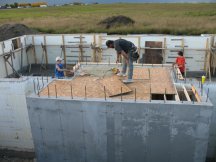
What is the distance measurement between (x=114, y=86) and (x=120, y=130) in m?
1.19

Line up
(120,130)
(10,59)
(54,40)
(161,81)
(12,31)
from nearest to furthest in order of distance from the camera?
(120,130)
(161,81)
(10,59)
(54,40)
(12,31)

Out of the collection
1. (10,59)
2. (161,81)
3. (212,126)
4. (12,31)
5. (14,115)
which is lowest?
(212,126)

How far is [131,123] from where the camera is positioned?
20.3 feet

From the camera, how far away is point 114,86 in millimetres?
6945

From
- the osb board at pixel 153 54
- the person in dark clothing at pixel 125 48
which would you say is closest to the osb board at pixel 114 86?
the person in dark clothing at pixel 125 48

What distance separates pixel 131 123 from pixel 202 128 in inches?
61.0

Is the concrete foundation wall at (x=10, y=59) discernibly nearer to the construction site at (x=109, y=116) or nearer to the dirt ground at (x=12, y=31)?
the dirt ground at (x=12, y=31)

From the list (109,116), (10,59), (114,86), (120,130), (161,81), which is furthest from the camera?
(10,59)

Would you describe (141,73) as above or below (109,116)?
above

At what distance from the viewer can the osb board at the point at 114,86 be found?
6564mm

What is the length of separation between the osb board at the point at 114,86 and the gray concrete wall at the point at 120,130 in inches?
21.8

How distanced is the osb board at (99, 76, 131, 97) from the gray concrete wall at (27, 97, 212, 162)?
55 cm

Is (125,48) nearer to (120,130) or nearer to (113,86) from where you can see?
(113,86)

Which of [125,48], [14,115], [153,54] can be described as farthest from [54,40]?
[125,48]
